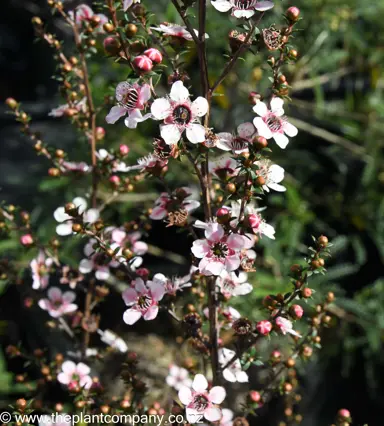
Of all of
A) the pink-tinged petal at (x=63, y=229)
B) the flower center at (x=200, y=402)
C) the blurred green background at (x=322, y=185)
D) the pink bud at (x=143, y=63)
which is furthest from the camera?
the blurred green background at (x=322, y=185)

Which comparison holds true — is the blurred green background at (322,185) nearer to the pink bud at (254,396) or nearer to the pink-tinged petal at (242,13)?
the pink bud at (254,396)

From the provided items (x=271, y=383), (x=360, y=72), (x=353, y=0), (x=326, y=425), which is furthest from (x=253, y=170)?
(x=360, y=72)

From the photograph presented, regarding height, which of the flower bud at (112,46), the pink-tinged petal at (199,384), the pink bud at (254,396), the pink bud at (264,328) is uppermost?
the flower bud at (112,46)

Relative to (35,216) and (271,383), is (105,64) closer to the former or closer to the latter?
(35,216)

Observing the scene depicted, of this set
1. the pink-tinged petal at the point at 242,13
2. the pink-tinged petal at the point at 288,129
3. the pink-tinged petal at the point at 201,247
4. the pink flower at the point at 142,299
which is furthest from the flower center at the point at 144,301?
the pink-tinged petal at the point at 242,13

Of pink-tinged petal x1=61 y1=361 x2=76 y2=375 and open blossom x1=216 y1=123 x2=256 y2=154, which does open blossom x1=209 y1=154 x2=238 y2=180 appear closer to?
open blossom x1=216 y1=123 x2=256 y2=154

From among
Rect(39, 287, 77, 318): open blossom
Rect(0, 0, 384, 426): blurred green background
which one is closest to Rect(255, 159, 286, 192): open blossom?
Rect(39, 287, 77, 318): open blossom

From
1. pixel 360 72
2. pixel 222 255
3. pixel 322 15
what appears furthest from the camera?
pixel 360 72
